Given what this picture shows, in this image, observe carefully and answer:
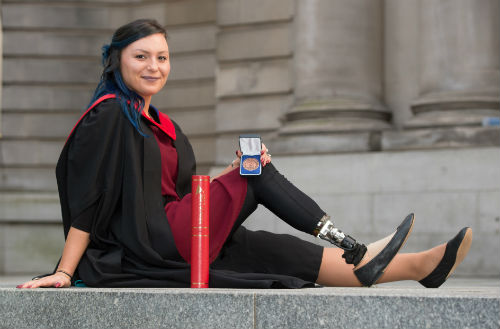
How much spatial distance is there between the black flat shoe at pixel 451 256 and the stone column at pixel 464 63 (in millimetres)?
5541

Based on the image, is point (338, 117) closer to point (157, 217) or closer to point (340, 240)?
point (157, 217)

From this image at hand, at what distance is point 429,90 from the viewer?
11.0 metres

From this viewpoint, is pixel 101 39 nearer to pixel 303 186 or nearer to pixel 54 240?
pixel 54 240

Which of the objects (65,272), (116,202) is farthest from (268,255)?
(65,272)

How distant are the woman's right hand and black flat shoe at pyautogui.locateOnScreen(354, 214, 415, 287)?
1.62 metres

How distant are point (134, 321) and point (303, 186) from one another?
21.9ft

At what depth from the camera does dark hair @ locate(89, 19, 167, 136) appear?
5.53 m

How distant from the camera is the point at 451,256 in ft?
17.0

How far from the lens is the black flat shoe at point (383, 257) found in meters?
5.05

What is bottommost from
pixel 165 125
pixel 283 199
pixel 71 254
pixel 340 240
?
pixel 71 254

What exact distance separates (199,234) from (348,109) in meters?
6.57

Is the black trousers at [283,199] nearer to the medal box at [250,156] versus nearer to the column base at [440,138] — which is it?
the medal box at [250,156]

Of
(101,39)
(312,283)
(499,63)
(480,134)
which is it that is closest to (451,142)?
(480,134)

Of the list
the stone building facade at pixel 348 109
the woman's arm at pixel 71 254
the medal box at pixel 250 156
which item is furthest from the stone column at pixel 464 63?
the woman's arm at pixel 71 254
